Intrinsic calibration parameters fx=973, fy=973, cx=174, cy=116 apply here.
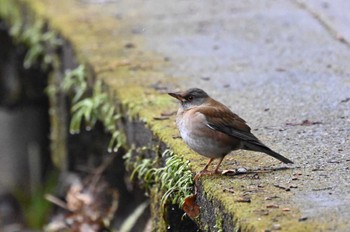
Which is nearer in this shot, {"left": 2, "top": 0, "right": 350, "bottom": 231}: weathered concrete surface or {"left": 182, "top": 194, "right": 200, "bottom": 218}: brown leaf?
{"left": 2, "top": 0, "right": 350, "bottom": 231}: weathered concrete surface

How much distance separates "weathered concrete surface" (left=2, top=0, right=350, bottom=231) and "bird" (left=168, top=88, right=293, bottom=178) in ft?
0.45

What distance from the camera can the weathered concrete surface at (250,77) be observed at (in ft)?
13.3

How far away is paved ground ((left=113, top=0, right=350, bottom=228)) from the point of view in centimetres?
452

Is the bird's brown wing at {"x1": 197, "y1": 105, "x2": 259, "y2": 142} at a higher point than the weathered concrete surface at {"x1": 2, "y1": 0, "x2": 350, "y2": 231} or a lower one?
higher

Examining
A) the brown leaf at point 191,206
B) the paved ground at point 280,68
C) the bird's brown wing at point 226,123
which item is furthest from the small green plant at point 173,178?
the paved ground at point 280,68

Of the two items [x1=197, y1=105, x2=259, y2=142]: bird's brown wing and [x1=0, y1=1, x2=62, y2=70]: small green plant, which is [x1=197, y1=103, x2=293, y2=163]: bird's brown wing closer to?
[x1=197, y1=105, x2=259, y2=142]: bird's brown wing

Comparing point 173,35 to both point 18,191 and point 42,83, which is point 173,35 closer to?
point 42,83

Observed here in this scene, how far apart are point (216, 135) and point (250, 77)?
6.62ft

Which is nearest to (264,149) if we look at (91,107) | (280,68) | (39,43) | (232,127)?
(232,127)

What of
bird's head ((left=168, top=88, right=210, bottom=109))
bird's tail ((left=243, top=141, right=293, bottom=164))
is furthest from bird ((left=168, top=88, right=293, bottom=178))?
bird's head ((left=168, top=88, right=210, bottom=109))

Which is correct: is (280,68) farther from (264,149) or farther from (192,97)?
(264,149)

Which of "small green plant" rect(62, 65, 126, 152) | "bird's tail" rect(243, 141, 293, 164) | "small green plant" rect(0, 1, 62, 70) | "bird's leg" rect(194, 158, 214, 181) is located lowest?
"small green plant" rect(0, 1, 62, 70)

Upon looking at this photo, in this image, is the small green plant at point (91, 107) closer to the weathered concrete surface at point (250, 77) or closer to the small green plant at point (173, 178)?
the weathered concrete surface at point (250, 77)

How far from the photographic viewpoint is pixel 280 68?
6641mm
